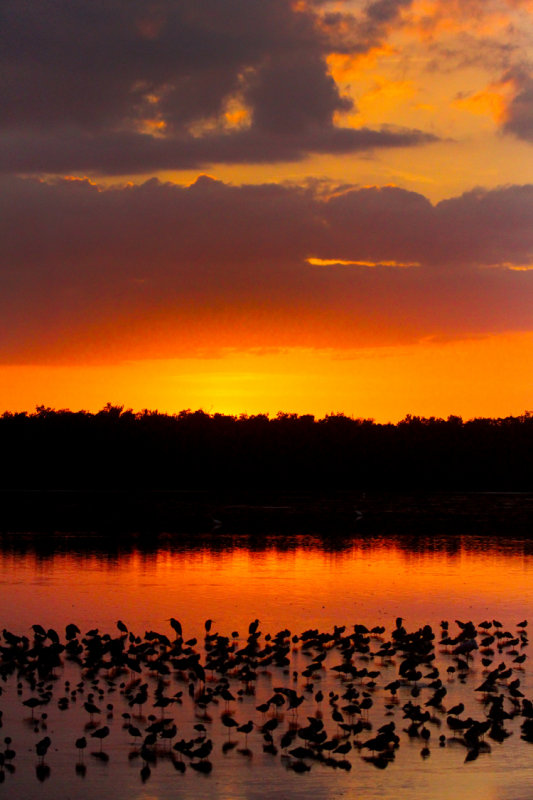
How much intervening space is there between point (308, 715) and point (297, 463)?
4380 inches

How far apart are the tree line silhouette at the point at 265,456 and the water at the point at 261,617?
70684 millimetres

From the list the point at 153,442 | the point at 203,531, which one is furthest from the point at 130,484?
the point at 203,531

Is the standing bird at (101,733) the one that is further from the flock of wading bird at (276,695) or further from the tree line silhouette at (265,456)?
the tree line silhouette at (265,456)

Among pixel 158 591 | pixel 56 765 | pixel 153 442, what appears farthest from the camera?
pixel 153 442

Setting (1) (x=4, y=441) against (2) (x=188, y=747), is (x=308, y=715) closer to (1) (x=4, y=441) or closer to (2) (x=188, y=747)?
(2) (x=188, y=747)

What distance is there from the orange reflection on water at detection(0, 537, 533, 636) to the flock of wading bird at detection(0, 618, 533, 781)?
4095 millimetres

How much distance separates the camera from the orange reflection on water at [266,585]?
26.5m

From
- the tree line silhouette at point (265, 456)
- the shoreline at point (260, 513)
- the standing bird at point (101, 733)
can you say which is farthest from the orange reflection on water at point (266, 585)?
the tree line silhouette at point (265, 456)

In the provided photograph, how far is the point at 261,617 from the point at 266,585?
6.87 m

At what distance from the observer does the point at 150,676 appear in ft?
61.1

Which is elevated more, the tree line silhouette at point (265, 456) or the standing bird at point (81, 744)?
the tree line silhouette at point (265, 456)

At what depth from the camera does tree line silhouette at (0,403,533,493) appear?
122 metres

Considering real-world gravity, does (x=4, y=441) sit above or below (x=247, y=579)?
above

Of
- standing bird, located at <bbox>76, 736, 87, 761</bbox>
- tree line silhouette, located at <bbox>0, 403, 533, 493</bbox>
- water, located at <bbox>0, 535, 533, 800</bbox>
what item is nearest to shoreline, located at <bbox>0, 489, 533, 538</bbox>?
water, located at <bbox>0, 535, 533, 800</bbox>
